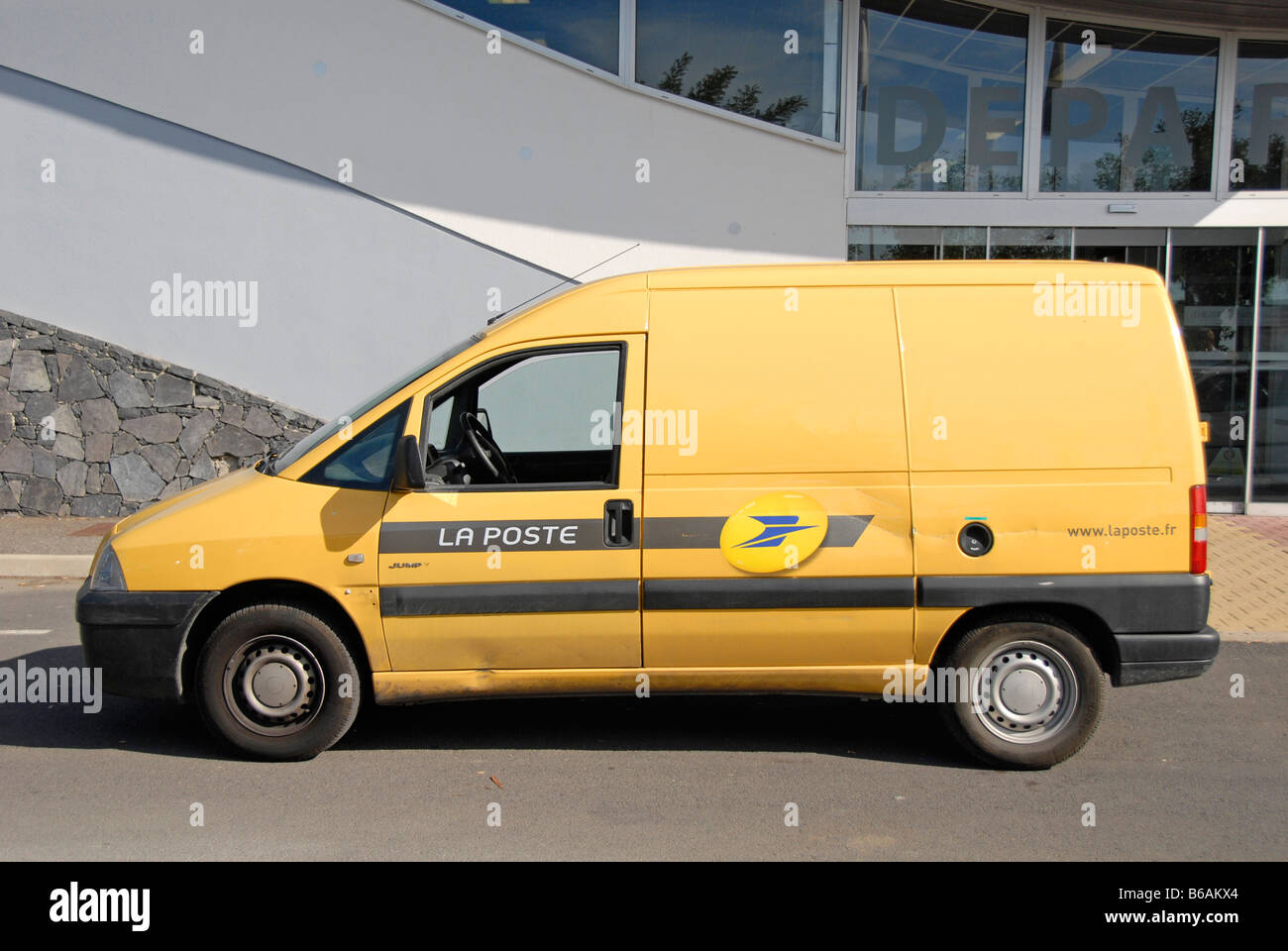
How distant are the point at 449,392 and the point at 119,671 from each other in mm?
1893

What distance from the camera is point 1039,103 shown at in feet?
39.8

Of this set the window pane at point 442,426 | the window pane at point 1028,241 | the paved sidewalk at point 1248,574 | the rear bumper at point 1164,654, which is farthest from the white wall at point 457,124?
the rear bumper at point 1164,654

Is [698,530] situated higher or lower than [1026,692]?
higher

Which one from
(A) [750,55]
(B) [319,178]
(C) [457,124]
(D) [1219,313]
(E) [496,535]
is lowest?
(E) [496,535]

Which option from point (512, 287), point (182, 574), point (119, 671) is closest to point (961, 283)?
point (182, 574)

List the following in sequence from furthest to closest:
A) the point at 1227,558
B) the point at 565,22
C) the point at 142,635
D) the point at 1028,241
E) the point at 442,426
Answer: the point at 1028,241
the point at 565,22
the point at 1227,558
the point at 442,426
the point at 142,635

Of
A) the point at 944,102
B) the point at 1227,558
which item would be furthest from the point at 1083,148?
the point at 1227,558

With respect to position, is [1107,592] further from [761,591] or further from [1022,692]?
[761,591]

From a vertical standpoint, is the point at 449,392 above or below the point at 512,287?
below

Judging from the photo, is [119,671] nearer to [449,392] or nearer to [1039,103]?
[449,392]

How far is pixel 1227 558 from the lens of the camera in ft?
32.7

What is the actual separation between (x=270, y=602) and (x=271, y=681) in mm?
344

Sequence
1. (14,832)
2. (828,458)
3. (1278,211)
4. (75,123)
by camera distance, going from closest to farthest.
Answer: (14,832) → (828,458) → (75,123) → (1278,211)

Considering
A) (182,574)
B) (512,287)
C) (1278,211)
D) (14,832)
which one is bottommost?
(14,832)
